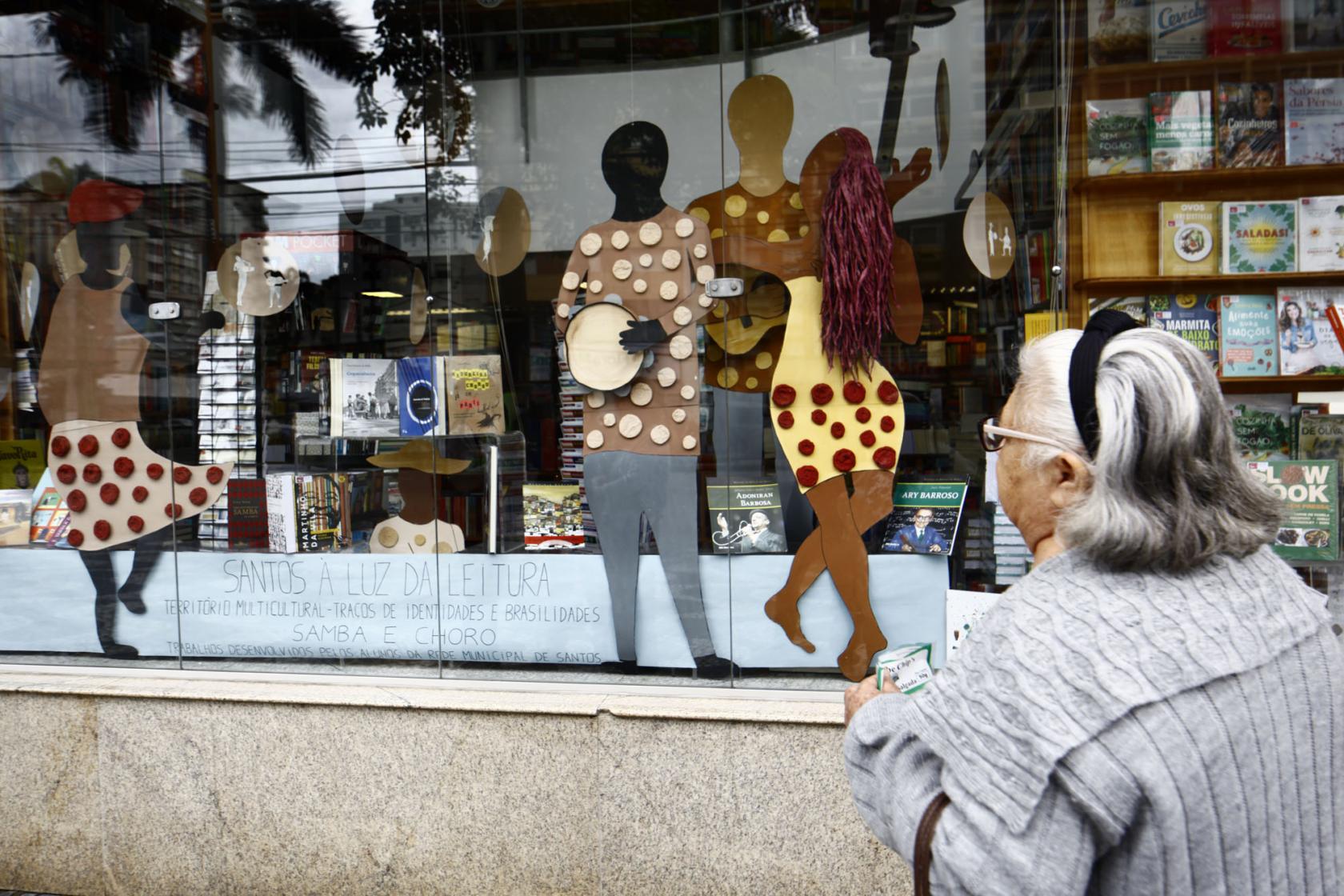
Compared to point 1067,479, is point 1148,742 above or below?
below

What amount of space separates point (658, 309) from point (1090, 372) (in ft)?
10.1

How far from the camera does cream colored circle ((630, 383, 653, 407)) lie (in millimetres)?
4293

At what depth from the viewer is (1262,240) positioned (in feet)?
12.8

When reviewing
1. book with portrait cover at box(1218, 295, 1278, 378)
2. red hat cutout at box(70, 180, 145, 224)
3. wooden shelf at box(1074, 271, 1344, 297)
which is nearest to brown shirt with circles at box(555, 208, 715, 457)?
wooden shelf at box(1074, 271, 1344, 297)

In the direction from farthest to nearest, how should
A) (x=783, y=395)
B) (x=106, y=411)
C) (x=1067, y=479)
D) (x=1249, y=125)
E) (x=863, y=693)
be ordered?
(x=106, y=411) < (x=783, y=395) < (x=1249, y=125) < (x=863, y=693) < (x=1067, y=479)

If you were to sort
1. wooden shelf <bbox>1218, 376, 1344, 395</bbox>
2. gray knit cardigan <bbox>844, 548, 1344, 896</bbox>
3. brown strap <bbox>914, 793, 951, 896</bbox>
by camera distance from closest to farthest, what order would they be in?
gray knit cardigan <bbox>844, 548, 1344, 896</bbox>
brown strap <bbox>914, 793, 951, 896</bbox>
wooden shelf <bbox>1218, 376, 1344, 395</bbox>

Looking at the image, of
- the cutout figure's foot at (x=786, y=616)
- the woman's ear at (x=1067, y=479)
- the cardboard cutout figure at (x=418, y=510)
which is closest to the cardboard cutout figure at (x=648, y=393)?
the cutout figure's foot at (x=786, y=616)

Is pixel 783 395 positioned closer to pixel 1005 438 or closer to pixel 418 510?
pixel 418 510

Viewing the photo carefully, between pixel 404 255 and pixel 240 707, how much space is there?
216 centimetres

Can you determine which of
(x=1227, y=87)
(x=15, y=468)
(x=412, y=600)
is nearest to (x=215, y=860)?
(x=412, y=600)

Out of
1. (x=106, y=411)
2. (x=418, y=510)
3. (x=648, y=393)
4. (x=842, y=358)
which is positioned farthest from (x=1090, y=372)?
(x=106, y=411)

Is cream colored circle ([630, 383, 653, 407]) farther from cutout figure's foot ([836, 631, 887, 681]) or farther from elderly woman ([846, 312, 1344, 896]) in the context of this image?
elderly woman ([846, 312, 1344, 896])

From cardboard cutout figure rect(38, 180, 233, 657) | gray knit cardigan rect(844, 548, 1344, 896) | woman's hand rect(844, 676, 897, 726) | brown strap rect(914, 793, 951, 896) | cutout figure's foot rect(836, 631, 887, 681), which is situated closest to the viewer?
gray knit cardigan rect(844, 548, 1344, 896)

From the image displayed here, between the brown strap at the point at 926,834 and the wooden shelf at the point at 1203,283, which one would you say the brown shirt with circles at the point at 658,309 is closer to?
the wooden shelf at the point at 1203,283
